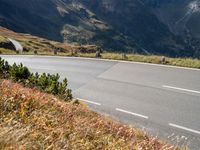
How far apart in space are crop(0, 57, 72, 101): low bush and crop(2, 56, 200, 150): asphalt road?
298cm

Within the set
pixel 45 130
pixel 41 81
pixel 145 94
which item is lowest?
pixel 145 94

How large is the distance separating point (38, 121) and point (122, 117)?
9.85 meters

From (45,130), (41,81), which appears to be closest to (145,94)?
(41,81)

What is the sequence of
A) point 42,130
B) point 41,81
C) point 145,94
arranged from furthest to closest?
point 145,94 → point 41,81 → point 42,130

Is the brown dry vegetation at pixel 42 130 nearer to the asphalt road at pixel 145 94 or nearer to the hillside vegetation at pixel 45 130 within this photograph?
the hillside vegetation at pixel 45 130

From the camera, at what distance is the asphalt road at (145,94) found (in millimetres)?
14084

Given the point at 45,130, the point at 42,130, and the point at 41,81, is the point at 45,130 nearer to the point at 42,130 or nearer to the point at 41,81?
the point at 42,130

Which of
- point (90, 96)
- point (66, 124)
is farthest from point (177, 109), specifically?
point (66, 124)

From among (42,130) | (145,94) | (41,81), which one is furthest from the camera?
(145,94)

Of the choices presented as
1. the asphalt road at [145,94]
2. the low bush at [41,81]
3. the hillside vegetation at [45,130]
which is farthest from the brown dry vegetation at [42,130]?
the low bush at [41,81]

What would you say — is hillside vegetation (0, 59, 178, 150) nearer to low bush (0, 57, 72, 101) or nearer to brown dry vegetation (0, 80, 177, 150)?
brown dry vegetation (0, 80, 177, 150)

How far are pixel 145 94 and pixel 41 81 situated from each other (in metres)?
7.15

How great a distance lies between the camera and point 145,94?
18953 millimetres

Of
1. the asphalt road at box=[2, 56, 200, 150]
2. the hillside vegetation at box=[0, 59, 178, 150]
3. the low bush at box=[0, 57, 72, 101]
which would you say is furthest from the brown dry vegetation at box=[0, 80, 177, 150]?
the low bush at box=[0, 57, 72, 101]
